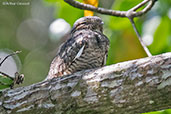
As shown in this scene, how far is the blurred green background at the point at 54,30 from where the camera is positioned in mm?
3307

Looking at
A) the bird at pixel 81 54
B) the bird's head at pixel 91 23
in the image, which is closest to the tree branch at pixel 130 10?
the bird at pixel 81 54

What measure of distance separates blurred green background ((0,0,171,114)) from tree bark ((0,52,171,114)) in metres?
0.87

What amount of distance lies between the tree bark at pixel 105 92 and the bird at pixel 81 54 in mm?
571

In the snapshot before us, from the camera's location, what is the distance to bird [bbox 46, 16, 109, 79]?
3.17m

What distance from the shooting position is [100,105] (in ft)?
7.90

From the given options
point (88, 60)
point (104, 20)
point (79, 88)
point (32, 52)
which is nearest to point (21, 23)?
point (32, 52)

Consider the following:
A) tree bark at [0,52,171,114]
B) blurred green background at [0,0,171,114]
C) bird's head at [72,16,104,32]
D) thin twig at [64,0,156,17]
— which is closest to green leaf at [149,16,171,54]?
blurred green background at [0,0,171,114]

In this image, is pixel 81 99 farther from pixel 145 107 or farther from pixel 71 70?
pixel 71 70

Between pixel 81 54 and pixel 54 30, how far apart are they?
0.76 metres

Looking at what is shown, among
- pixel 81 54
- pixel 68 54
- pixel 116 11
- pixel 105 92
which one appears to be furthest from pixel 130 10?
pixel 105 92

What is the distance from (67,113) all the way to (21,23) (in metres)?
8.82

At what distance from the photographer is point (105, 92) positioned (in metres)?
2.41

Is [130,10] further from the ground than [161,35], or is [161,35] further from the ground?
[130,10]

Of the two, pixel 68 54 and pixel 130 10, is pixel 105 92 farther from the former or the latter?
pixel 130 10
